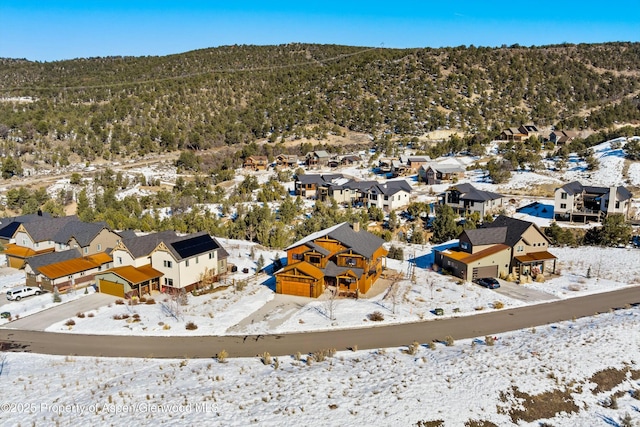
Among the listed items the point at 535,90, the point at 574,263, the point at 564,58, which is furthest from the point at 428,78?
the point at 574,263

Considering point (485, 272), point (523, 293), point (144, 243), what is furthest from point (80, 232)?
point (523, 293)

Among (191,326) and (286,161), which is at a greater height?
(286,161)

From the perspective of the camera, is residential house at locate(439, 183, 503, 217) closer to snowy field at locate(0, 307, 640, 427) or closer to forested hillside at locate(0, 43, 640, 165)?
snowy field at locate(0, 307, 640, 427)

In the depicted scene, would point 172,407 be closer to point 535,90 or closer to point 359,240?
point 359,240

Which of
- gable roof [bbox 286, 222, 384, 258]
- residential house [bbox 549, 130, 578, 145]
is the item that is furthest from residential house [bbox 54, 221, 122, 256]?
residential house [bbox 549, 130, 578, 145]

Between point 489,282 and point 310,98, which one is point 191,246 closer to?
point 489,282

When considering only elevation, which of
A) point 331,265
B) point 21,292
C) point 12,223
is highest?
point 12,223
